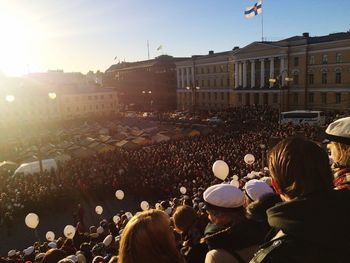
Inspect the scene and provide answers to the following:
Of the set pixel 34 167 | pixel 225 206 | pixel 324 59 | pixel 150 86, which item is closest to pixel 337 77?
pixel 324 59

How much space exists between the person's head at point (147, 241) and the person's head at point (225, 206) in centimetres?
100

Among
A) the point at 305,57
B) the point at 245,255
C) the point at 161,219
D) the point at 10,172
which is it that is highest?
the point at 305,57

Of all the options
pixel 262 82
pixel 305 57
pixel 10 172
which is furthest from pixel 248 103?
pixel 10 172

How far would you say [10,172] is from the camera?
82.6 ft

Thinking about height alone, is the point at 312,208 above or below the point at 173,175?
above

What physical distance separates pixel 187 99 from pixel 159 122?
818 inches

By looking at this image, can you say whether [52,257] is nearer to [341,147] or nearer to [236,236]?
[236,236]

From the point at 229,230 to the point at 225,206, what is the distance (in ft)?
1.18

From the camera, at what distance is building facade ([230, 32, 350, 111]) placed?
48188 millimetres

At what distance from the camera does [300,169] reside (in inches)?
76.5

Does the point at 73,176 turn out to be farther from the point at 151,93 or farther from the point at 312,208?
the point at 151,93

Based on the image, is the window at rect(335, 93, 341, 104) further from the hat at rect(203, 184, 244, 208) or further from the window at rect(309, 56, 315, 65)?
the hat at rect(203, 184, 244, 208)

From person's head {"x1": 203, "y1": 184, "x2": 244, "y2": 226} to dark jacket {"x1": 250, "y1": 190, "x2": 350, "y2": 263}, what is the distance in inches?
50.8

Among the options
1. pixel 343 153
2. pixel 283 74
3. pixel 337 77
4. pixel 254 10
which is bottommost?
pixel 343 153
